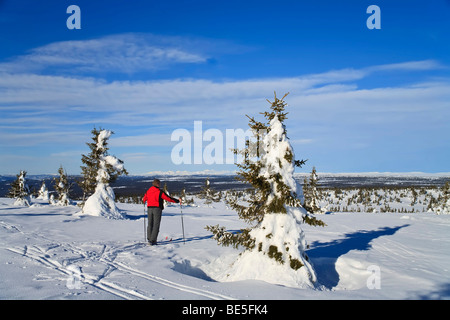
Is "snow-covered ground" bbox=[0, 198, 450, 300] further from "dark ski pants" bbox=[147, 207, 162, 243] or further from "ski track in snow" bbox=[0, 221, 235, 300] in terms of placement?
"dark ski pants" bbox=[147, 207, 162, 243]

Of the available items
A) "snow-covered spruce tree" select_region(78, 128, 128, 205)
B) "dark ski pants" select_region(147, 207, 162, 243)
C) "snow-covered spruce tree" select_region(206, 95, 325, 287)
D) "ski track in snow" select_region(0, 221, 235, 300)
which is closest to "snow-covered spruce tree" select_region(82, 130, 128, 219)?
"snow-covered spruce tree" select_region(78, 128, 128, 205)

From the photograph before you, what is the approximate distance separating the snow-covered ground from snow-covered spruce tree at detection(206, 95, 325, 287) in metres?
0.91

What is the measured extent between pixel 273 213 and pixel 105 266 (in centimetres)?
Result: 494

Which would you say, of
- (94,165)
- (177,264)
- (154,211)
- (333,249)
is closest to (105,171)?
(94,165)

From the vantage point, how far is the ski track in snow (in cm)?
Result: 548

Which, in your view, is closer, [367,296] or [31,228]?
[367,296]

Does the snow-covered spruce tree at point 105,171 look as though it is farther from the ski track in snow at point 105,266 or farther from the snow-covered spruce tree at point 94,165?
the ski track in snow at point 105,266
